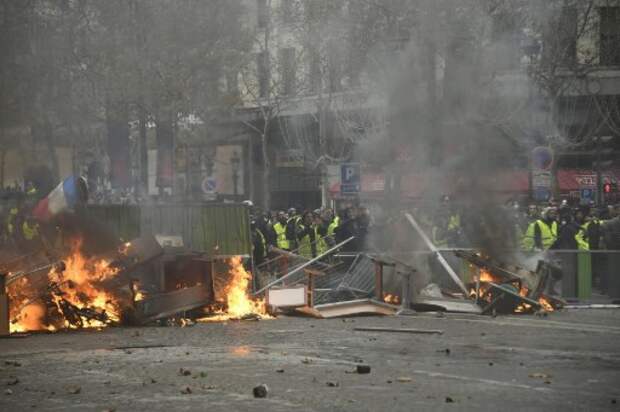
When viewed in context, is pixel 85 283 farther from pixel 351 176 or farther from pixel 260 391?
pixel 351 176

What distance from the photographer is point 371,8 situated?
2325 cm

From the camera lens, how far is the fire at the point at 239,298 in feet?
49.4

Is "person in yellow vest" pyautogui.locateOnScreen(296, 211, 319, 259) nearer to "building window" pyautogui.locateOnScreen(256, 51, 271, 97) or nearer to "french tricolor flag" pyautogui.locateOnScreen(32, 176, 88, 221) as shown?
"french tricolor flag" pyautogui.locateOnScreen(32, 176, 88, 221)

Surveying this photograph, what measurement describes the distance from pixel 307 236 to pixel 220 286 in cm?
607

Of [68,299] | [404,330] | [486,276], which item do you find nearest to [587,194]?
[486,276]

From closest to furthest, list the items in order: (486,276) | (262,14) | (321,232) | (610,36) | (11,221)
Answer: (486,276)
(11,221)
(610,36)
(321,232)
(262,14)

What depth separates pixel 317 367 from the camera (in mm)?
9922

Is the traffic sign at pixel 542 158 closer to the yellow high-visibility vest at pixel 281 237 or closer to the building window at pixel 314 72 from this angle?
the yellow high-visibility vest at pixel 281 237

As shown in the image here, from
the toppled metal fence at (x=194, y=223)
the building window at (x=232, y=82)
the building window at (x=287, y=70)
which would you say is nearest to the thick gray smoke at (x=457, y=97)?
the toppled metal fence at (x=194, y=223)

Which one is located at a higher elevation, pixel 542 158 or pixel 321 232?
pixel 542 158

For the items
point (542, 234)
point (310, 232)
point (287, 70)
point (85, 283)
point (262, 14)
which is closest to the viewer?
point (85, 283)

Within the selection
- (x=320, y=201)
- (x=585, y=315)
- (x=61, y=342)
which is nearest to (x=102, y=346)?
(x=61, y=342)

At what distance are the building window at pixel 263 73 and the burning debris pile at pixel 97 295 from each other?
15514 mm

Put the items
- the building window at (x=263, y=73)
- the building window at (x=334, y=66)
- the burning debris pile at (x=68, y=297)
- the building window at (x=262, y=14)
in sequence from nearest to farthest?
the burning debris pile at (x=68, y=297) < the building window at (x=262, y=14) < the building window at (x=334, y=66) < the building window at (x=263, y=73)
